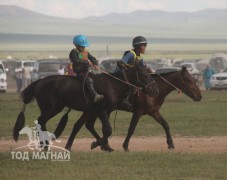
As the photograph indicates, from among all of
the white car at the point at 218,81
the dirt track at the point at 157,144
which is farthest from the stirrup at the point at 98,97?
the white car at the point at 218,81

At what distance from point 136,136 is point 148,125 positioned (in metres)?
2.84

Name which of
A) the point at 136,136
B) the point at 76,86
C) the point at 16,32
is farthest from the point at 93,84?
the point at 16,32

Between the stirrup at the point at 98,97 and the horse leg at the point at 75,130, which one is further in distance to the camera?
the horse leg at the point at 75,130

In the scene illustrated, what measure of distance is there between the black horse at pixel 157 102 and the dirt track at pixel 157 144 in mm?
498

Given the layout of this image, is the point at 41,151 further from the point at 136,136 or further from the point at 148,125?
the point at 148,125

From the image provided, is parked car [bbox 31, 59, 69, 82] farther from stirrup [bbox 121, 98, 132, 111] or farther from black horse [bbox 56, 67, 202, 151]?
stirrup [bbox 121, 98, 132, 111]

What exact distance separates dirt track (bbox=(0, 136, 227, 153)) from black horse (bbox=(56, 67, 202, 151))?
50 centimetres

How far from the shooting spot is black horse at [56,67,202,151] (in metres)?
16.9

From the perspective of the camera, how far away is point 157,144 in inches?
755

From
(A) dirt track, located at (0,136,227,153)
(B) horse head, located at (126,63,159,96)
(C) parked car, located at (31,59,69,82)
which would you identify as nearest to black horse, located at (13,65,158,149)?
(B) horse head, located at (126,63,159,96)

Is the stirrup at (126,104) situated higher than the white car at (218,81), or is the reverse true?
the stirrup at (126,104)

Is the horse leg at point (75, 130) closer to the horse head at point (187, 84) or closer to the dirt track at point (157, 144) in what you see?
the dirt track at point (157, 144)

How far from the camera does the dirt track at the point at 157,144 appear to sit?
18.0 meters

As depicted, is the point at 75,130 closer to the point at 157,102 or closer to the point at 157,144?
the point at 157,102
